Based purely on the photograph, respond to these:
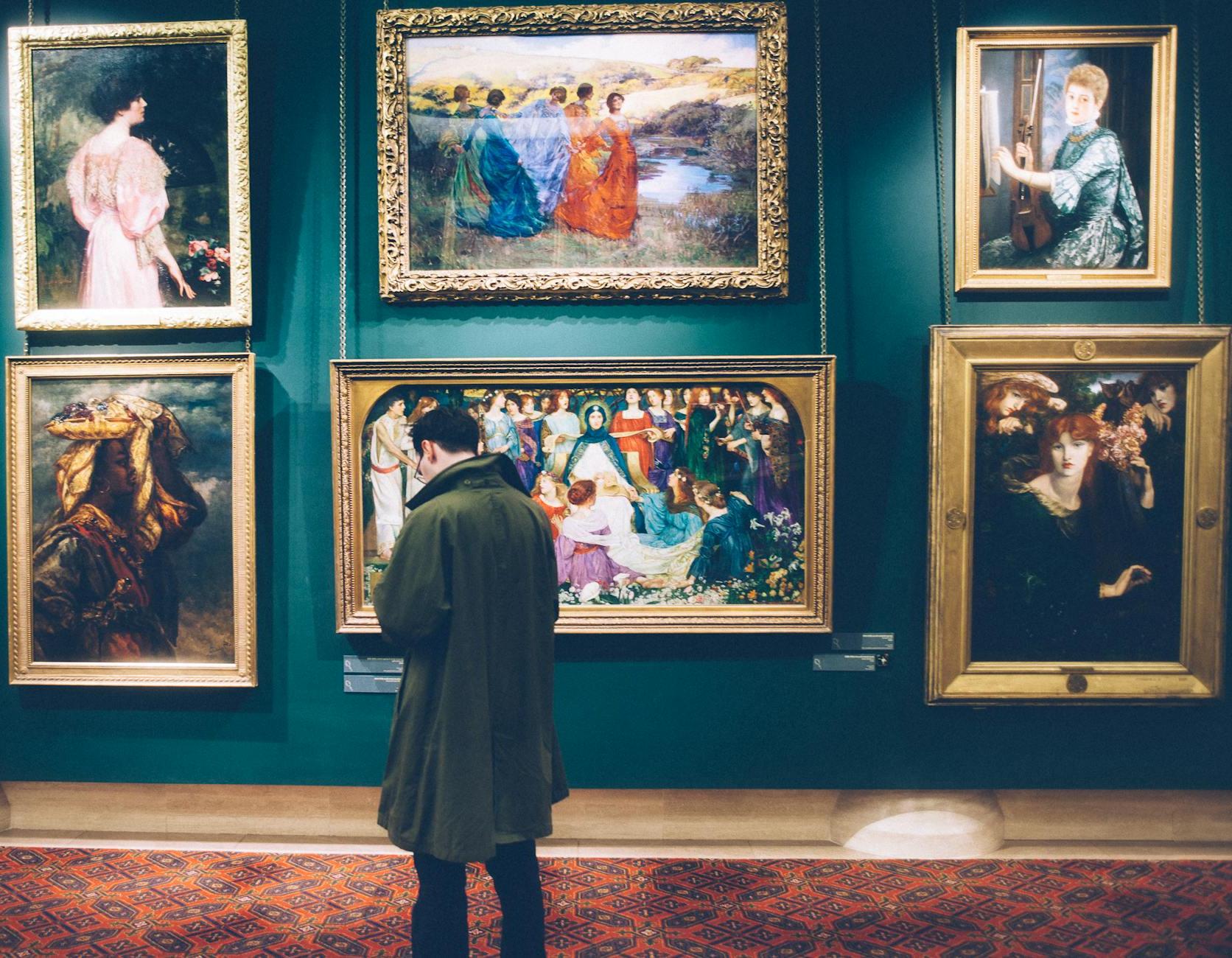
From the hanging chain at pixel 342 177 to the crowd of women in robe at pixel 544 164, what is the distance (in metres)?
0.57

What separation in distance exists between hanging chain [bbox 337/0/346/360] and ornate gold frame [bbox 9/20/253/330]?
0.45 metres

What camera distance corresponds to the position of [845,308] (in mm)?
4199

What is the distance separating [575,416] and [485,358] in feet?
1.79

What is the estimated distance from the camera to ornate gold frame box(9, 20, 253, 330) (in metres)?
4.09

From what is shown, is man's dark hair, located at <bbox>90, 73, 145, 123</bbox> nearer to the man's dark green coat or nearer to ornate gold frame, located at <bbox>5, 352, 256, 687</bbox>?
ornate gold frame, located at <bbox>5, 352, 256, 687</bbox>

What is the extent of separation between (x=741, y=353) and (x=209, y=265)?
284 centimetres

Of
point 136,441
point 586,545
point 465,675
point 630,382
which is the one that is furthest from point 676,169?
point 136,441

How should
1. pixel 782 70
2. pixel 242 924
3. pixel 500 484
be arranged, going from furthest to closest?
1. pixel 782 70
2. pixel 242 924
3. pixel 500 484

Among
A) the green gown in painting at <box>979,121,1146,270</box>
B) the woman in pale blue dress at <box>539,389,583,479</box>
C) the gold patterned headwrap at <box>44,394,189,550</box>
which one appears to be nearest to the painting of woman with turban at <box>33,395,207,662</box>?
the gold patterned headwrap at <box>44,394,189,550</box>

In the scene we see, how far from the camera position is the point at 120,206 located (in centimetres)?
418

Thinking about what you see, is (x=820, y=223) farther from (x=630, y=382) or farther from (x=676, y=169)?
(x=630, y=382)

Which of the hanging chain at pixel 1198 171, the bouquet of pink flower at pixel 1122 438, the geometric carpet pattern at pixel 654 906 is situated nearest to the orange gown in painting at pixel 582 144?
the bouquet of pink flower at pixel 1122 438

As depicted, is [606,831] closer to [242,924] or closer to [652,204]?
[242,924]

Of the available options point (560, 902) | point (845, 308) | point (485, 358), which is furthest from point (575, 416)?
point (560, 902)
